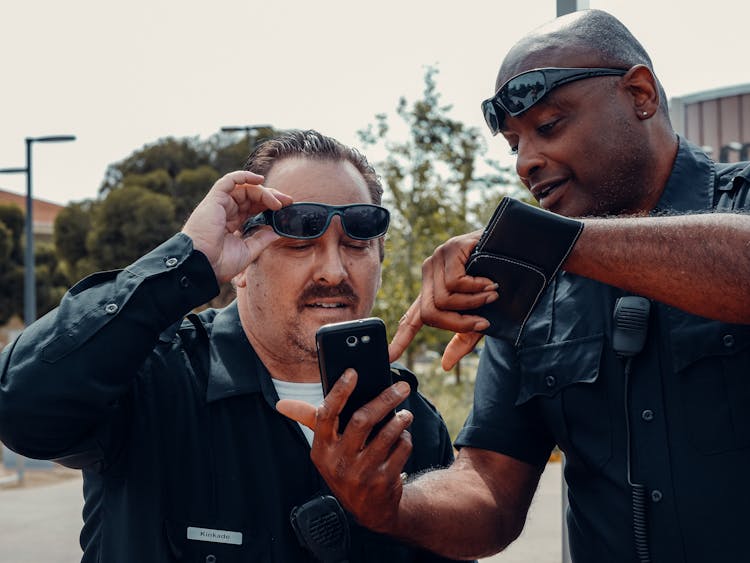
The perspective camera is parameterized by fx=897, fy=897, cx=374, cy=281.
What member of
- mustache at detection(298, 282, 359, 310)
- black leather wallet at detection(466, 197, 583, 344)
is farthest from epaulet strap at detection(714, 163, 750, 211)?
mustache at detection(298, 282, 359, 310)

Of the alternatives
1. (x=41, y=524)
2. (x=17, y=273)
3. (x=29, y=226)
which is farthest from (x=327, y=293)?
(x=17, y=273)

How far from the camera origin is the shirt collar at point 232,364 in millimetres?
2750

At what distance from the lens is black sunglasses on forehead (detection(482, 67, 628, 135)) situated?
2723mm

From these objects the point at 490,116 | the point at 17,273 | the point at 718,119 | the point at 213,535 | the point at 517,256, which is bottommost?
the point at 17,273

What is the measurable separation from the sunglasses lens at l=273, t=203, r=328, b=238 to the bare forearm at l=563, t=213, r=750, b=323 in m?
0.97

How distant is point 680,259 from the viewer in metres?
2.14

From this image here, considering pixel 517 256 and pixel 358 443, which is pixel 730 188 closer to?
pixel 517 256

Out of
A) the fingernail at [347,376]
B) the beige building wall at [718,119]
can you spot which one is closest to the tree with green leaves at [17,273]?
the beige building wall at [718,119]

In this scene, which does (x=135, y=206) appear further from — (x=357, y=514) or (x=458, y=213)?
(x=357, y=514)

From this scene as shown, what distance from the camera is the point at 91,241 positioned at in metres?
35.5

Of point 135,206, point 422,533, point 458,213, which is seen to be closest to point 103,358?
point 422,533

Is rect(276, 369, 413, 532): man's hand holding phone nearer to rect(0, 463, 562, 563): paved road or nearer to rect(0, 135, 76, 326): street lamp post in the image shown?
rect(0, 463, 562, 563): paved road

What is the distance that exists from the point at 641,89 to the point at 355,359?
135 centimetres

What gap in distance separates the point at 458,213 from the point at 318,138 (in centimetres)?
1351
